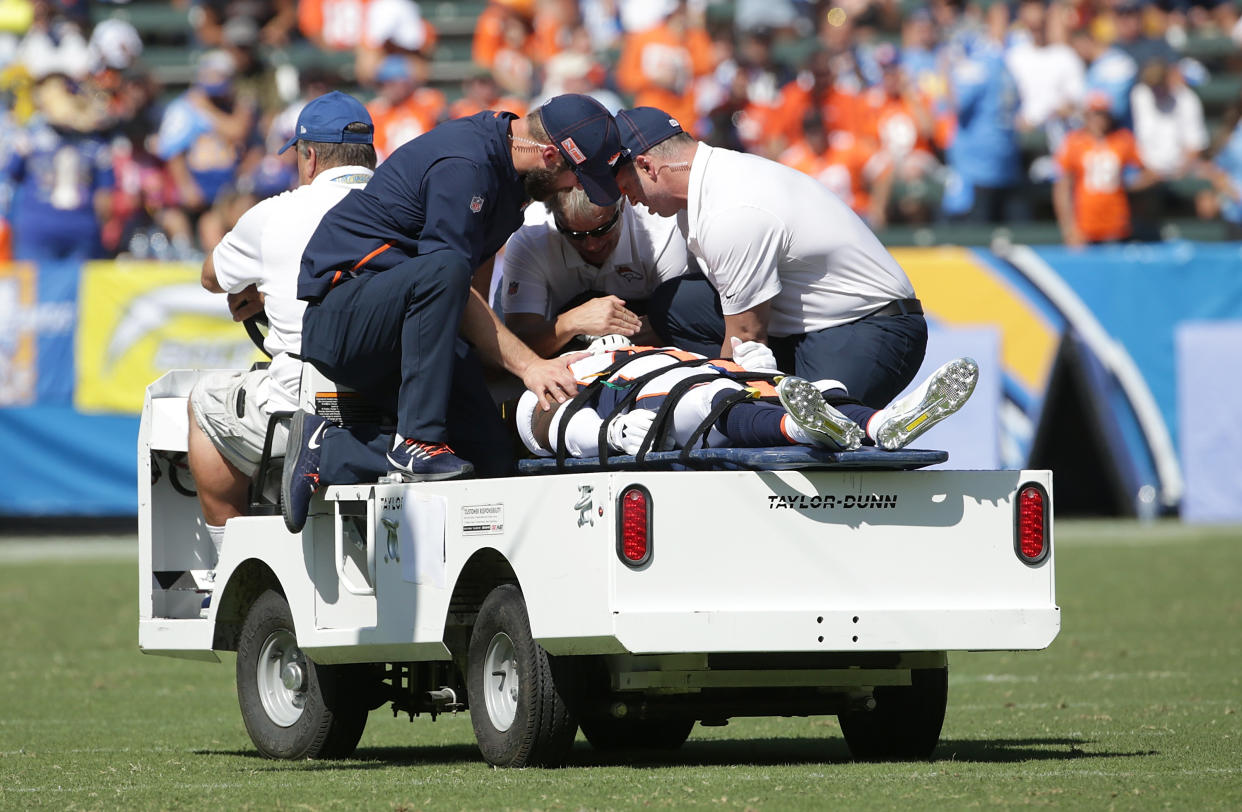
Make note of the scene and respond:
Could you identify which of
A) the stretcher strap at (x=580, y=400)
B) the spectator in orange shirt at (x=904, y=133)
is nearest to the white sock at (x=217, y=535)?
the stretcher strap at (x=580, y=400)

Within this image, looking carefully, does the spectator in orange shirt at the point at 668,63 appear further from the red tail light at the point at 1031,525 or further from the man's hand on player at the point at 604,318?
the red tail light at the point at 1031,525

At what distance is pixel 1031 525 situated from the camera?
6.31 m

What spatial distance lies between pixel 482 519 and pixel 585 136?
149 cm

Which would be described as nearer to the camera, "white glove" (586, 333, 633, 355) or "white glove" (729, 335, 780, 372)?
"white glove" (729, 335, 780, 372)

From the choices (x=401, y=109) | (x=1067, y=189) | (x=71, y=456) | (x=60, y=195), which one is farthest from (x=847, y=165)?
(x=60, y=195)

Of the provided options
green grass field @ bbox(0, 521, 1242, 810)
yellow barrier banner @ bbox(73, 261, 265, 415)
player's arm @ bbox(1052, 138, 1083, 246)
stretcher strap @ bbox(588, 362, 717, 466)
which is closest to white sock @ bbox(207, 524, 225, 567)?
green grass field @ bbox(0, 521, 1242, 810)

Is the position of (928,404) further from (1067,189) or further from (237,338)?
(1067,189)

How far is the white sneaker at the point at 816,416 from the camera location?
5855 mm

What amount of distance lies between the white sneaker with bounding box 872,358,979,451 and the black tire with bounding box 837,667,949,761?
95 cm

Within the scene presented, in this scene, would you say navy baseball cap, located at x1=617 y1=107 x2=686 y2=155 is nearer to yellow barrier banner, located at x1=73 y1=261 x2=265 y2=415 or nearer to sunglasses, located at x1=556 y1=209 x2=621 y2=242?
sunglasses, located at x1=556 y1=209 x2=621 y2=242

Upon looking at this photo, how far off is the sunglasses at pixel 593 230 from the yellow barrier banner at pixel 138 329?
10.6 meters

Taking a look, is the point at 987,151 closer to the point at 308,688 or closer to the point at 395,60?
the point at 395,60

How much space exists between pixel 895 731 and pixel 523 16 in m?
15.0

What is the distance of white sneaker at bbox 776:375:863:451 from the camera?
5.86 metres
